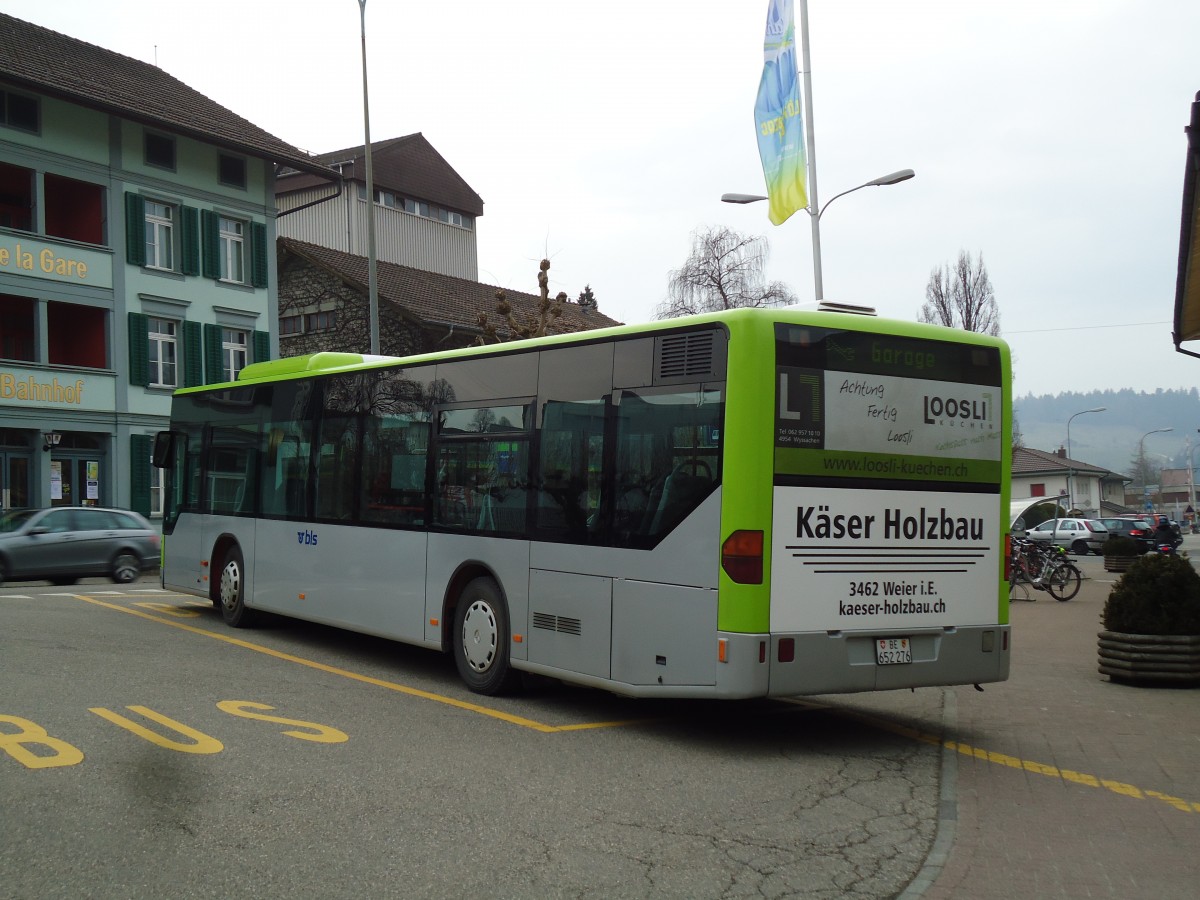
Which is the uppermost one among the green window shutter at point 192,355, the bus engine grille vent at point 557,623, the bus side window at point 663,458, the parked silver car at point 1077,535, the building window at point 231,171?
the building window at point 231,171

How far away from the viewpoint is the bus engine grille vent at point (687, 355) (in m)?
8.44

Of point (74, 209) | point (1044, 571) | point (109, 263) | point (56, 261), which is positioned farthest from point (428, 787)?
point (74, 209)

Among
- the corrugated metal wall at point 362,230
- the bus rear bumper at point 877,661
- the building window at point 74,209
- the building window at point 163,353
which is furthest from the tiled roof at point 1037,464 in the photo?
the bus rear bumper at point 877,661

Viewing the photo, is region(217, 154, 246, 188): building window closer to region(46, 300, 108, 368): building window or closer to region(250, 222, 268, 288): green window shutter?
region(250, 222, 268, 288): green window shutter

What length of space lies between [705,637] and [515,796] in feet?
6.12

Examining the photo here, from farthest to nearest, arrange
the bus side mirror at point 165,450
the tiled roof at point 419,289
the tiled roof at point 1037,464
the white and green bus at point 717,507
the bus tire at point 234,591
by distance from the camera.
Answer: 1. the tiled roof at point 1037,464
2. the tiled roof at point 419,289
3. the bus side mirror at point 165,450
4. the bus tire at point 234,591
5. the white and green bus at point 717,507

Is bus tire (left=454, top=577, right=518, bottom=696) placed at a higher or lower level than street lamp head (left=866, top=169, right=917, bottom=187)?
lower

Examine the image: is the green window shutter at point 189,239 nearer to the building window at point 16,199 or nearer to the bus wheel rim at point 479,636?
the building window at point 16,199

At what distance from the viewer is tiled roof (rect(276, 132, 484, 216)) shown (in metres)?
51.0

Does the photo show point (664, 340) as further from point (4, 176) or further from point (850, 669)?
point (4, 176)

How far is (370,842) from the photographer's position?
5.83 meters

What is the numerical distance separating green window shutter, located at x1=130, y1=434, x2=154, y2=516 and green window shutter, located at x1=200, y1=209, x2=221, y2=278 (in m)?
5.39

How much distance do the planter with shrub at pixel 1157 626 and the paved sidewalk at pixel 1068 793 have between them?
16 cm

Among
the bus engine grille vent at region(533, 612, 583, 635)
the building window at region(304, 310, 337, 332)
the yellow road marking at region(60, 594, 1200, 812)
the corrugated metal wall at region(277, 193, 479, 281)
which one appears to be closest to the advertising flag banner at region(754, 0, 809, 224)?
the yellow road marking at region(60, 594, 1200, 812)
